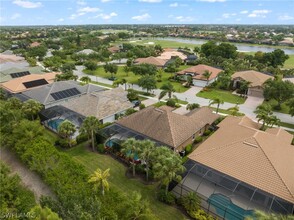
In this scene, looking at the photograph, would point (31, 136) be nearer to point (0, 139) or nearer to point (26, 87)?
point (0, 139)

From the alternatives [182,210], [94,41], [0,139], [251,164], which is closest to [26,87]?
[0,139]

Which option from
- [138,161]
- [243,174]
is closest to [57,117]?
[138,161]

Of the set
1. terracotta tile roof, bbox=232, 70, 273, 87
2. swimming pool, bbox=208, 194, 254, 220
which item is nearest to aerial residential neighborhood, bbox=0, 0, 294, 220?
swimming pool, bbox=208, 194, 254, 220

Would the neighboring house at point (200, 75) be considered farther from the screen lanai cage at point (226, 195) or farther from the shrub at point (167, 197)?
the shrub at point (167, 197)

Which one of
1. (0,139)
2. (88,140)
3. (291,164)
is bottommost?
(88,140)

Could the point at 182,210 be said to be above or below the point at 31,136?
below

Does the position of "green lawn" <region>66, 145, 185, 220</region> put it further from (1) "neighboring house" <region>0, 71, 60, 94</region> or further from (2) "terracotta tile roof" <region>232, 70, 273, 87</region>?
(2) "terracotta tile roof" <region>232, 70, 273, 87</region>

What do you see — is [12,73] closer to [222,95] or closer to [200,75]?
[200,75]
